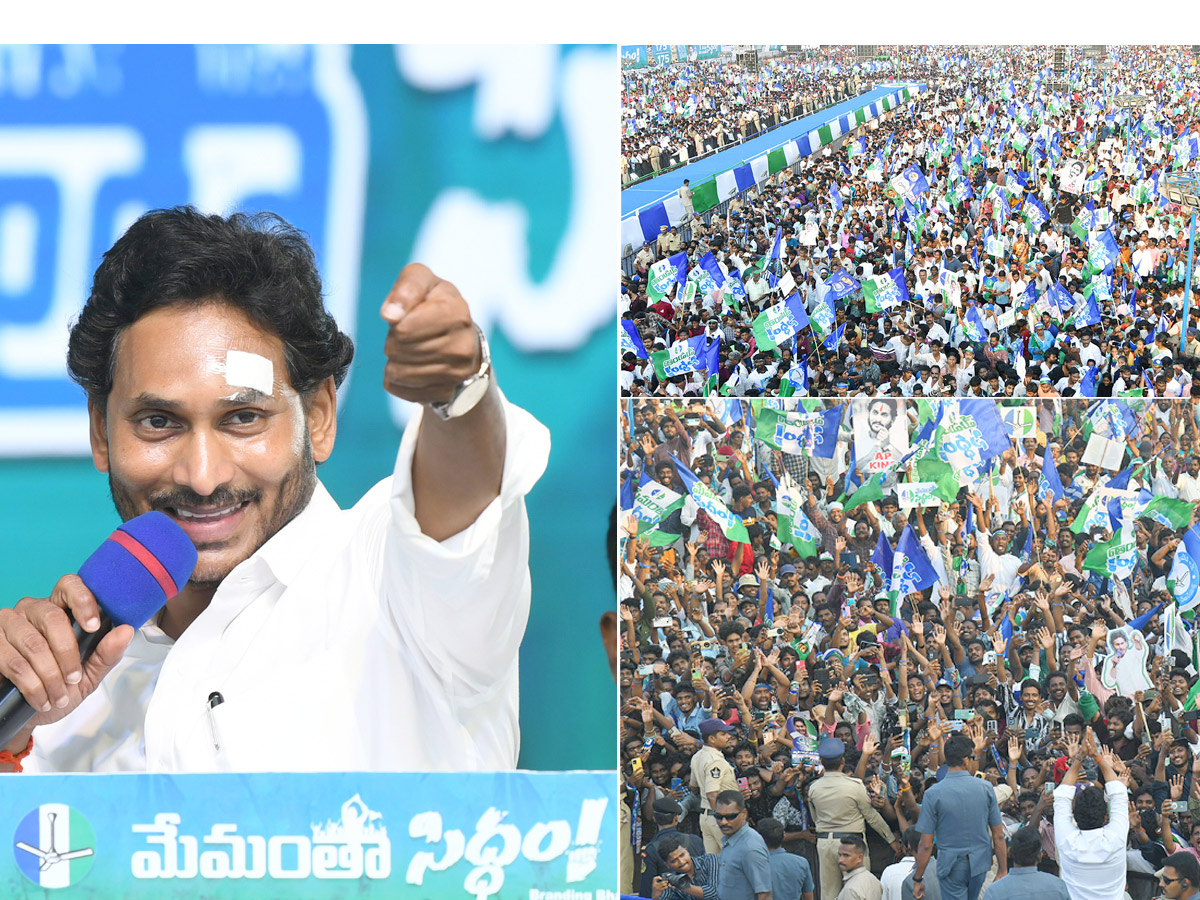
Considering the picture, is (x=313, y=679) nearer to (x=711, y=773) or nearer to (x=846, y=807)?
(x=711, y=773)

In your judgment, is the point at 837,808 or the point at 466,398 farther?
the point at 837,808

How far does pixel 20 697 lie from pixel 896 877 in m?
3.08

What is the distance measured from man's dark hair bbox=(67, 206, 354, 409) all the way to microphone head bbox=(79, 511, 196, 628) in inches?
30.8

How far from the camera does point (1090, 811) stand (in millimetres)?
4266

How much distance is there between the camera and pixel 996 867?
4.30 m

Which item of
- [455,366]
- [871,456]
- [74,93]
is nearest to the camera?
[455,366]

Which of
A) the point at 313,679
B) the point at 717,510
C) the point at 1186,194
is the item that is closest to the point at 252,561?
the point at 313,679

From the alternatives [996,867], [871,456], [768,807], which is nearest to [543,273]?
[871,456]

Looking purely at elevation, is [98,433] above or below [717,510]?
above

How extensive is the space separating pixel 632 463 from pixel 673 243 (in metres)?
0.89

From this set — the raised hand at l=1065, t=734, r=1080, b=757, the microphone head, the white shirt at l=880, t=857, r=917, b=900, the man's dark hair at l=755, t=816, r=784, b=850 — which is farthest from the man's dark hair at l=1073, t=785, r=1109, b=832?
the microphone head

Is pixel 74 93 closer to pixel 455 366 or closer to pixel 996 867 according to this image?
pixel 455 366

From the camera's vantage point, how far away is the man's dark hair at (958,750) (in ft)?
14.1

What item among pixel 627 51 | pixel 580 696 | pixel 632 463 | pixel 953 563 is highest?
Answer: pixel 627 51
